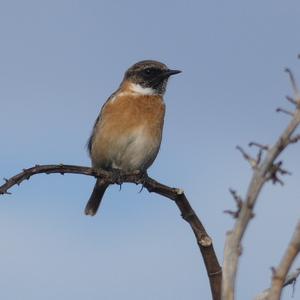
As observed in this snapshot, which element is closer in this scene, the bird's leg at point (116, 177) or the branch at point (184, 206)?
the branch at point (184, 206)

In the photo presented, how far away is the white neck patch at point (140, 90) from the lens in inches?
449

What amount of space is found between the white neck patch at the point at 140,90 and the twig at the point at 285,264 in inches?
362

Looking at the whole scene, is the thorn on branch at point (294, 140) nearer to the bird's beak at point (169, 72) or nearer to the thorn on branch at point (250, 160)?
the thorn on branch at point (250, 160)

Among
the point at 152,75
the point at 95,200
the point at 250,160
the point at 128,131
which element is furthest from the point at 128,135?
the point at 250,160

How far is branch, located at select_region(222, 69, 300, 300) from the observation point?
7.48 feet

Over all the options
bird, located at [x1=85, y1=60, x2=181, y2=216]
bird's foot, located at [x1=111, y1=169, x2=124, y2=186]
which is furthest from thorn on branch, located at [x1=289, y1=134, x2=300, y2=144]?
bird, located at [x1=85, y1=60, x2=181, y2=216]

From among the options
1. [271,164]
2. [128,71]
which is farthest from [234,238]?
[128,71]

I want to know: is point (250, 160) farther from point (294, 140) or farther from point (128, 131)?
point (128, 131)

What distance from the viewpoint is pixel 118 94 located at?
11.3 m

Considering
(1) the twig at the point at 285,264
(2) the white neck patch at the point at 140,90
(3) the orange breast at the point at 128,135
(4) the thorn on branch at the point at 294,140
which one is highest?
(2) the white neck patch at the point at 140,90

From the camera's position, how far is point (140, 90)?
11477mm

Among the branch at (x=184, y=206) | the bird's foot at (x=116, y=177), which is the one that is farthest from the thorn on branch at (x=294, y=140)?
the bird's foot at (x=116, y=177)

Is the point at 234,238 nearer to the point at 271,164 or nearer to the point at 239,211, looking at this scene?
the point at 239,211

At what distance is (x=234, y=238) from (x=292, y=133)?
1.35 feet
